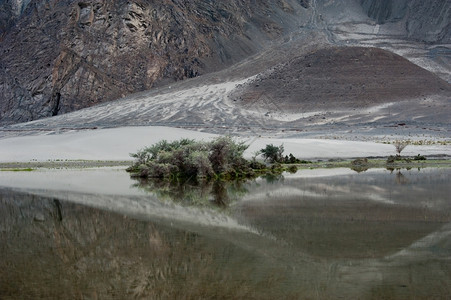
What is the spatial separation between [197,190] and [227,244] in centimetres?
747

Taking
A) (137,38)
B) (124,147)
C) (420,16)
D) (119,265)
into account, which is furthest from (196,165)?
(420,16)

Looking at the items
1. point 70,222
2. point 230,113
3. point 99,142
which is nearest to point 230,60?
point 230,113

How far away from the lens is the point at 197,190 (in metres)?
15.0

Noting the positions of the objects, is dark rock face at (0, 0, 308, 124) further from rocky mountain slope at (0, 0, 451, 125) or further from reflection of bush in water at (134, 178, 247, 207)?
reflection of bush in water at (134, 178, 247, 207)

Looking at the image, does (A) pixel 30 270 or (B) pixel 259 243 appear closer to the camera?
(A) pixel 30 270

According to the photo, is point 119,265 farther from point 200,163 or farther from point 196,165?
point 196,165

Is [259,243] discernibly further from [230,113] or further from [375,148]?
[230,113]

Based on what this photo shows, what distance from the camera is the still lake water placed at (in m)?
5.64

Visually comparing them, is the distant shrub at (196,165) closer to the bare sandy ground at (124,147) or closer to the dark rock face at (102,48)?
the bare sandy ground at (124,147)

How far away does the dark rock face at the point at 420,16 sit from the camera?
8312 centimetres

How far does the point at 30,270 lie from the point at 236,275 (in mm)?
2000

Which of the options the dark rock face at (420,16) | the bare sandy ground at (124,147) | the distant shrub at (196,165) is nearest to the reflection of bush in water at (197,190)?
the distant shrub at (196,165)

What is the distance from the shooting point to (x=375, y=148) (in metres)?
30.5

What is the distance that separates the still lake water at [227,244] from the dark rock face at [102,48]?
184ft
